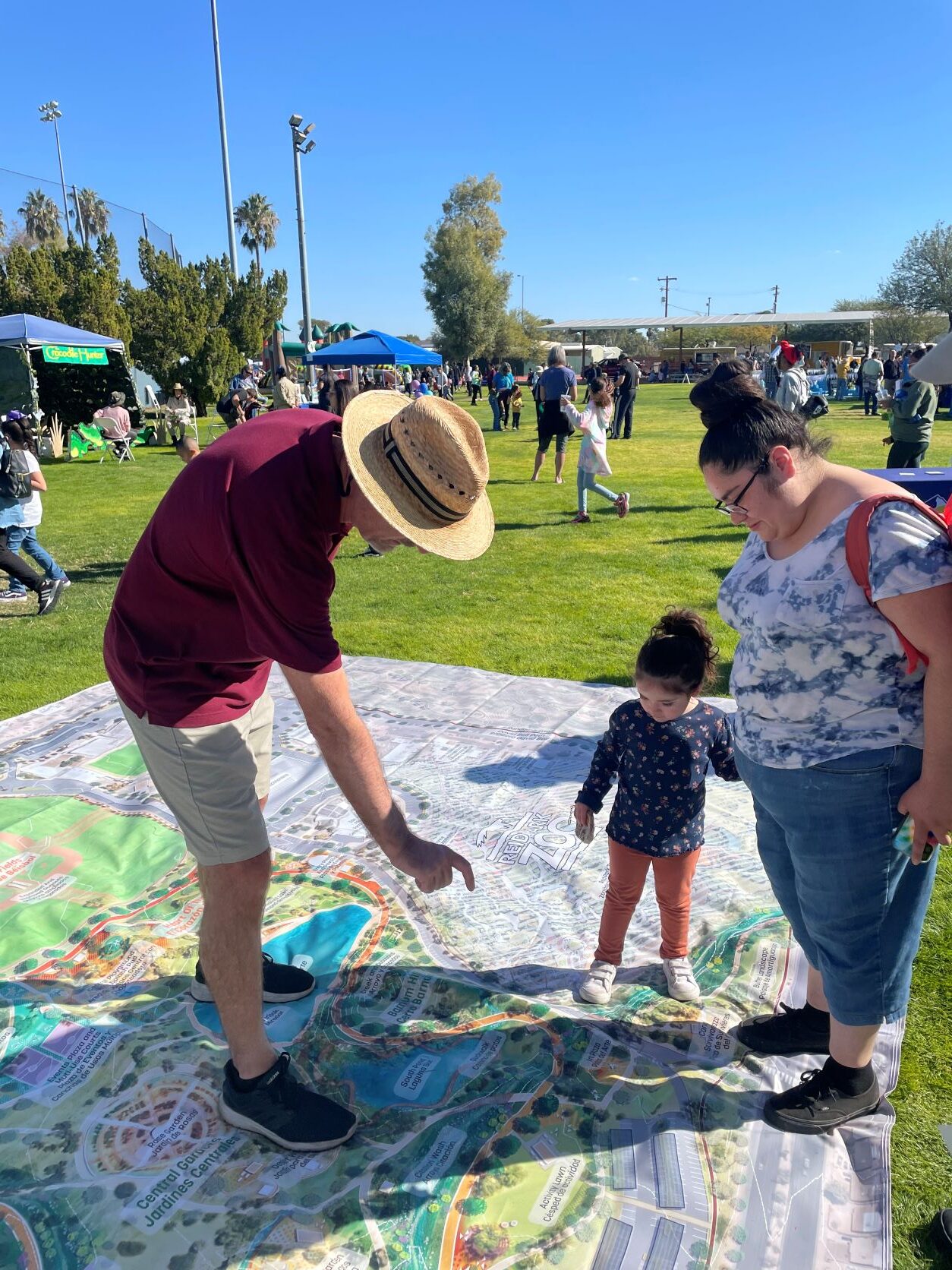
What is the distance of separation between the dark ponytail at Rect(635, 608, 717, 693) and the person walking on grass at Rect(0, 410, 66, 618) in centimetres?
603

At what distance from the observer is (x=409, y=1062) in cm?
229

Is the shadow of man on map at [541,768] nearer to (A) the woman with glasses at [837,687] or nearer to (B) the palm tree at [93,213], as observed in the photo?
(A) the woman with glasses at [837,687]

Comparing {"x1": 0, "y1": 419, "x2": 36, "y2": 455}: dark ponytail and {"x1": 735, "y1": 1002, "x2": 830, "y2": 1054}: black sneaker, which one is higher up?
{"x1": 0, "y1": 419, "x2": 36, "y2": 455}: dark ponytail

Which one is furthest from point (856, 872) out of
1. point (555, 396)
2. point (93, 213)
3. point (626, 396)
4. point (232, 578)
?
point (93, 213)

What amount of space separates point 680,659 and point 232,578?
3.86 ft

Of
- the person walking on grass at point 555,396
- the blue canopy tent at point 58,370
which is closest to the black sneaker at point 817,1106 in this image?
the person walking on grass at point 555,396

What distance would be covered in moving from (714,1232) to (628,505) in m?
9.43

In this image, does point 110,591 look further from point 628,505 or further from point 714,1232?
point 714,1232

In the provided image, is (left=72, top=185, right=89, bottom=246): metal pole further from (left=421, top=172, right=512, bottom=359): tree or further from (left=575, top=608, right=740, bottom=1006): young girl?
(left=575, top=608, right=740, bottom=1006): young girl

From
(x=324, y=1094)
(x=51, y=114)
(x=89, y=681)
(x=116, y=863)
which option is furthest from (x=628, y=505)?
(x=51, y=114)

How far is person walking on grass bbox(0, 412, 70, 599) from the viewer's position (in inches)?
273

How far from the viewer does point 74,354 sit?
699 inches

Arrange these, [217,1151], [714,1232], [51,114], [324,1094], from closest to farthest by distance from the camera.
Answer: [714,1232]
[217,1151]
[324,1094]
[51,114]

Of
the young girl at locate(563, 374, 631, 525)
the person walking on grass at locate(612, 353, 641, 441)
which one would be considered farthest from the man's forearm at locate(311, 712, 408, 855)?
the person walking on grass at locate(612, 353, 641, 441)
